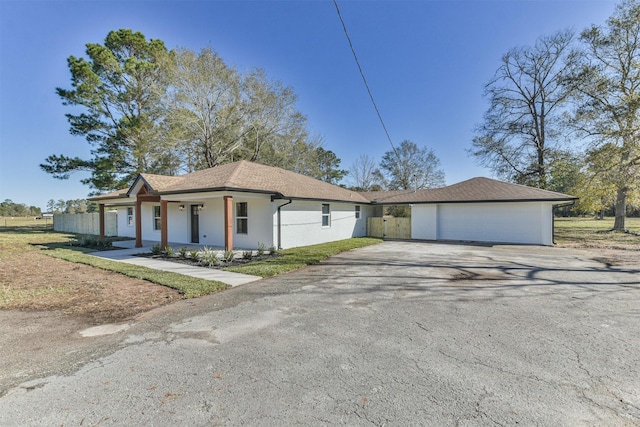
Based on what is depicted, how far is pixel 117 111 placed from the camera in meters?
24.1

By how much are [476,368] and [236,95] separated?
24196 mm

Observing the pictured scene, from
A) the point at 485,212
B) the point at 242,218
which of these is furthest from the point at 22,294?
the point at 485,212

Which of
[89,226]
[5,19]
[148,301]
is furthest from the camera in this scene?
[89,226]

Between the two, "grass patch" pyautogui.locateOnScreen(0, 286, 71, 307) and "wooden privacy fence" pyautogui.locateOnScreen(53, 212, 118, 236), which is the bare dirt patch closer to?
"grass patch" pyautogui.locateOnScreen(0, 286, 71, 307)

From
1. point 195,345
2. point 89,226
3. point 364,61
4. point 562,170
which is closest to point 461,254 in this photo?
point 364,61

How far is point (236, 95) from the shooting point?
22.9m

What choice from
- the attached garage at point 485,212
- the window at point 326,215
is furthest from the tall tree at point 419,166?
the window at point 326,215

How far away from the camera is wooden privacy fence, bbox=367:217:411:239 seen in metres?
19.1

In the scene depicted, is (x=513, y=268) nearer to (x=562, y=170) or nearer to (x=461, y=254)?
(x=461, y=254)

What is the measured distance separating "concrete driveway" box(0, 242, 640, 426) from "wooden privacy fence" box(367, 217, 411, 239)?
12.9 metres

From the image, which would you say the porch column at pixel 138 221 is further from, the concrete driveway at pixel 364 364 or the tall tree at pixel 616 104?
the tall tree at pixel 616 104

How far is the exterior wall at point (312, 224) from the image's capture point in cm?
1334

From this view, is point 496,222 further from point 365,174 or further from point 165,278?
point 365,174

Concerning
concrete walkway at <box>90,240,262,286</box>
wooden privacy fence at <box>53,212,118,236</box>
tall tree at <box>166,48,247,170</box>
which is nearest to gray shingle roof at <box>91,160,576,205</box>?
concrete walkway at <box>90,240,262,286</box>
